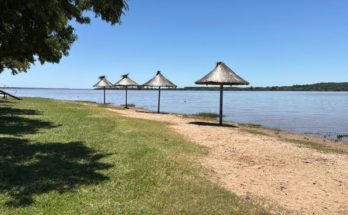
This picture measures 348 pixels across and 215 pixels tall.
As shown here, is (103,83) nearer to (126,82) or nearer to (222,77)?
(126,82)

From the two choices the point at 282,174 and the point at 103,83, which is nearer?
the point at 282,174

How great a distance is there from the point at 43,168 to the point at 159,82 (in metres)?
27.3

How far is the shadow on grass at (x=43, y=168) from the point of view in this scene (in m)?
7.65

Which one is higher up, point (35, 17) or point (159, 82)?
point (35, 17)

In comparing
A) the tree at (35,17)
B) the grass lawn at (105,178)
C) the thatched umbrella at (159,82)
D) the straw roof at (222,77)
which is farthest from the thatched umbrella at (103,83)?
the grass lawn at (105,178)

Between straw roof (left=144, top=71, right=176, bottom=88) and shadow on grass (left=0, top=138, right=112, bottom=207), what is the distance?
76.8 feet

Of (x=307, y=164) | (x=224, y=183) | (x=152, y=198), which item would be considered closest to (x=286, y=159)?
(x=307, y=164)

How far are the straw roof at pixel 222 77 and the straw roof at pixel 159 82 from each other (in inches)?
446

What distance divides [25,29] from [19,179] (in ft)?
22.3

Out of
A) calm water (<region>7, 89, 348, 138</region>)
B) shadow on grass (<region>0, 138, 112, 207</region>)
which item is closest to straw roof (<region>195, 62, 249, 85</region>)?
calm water (<region>7, 89, 348, 138</region>)

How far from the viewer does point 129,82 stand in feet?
144

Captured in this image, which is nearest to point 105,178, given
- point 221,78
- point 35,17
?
point 35,17

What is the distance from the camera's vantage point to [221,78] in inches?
943

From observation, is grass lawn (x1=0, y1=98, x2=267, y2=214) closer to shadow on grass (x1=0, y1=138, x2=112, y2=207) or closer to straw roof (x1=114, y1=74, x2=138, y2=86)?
shadow on grass (x1=0, y1=138, x2=112, y2=207)
